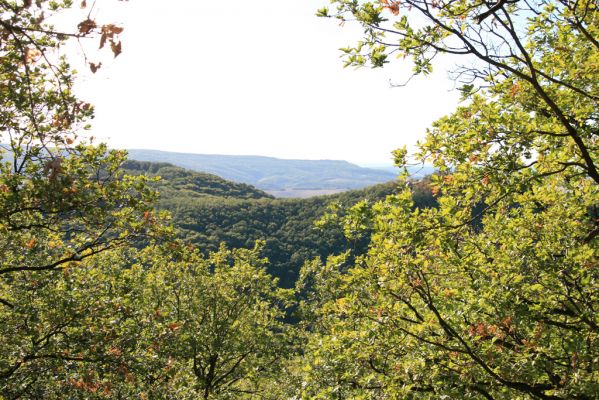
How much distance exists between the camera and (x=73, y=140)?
8.66m

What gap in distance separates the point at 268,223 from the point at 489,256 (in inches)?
4361

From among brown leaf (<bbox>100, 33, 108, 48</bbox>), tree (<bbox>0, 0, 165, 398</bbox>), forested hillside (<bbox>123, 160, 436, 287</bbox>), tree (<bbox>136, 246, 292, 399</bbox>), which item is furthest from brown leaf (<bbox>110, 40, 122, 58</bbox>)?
forested hillside (<bbox>123, 160, 436, 287</bbox>)

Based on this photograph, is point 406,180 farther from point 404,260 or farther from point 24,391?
point 24,391

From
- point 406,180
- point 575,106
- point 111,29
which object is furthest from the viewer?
point 406,180

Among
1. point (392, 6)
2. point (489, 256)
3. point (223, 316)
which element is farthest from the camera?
point (223, 316)

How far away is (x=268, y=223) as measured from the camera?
394 ft

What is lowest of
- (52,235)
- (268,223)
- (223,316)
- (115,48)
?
(268,223)

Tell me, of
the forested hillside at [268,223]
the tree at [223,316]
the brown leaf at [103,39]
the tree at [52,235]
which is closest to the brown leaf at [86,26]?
the brown leaf at [103,39]

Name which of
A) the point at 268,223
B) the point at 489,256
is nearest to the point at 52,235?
the point at 489,256

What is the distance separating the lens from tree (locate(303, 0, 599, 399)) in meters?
7.46

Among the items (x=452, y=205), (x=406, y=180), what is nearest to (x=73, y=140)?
(x=406, y=180)

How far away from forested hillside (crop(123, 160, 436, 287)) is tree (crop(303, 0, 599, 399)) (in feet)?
241

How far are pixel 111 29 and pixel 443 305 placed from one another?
28.3 ft

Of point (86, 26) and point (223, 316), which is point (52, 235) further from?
point (223, 316)
